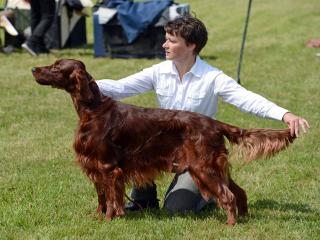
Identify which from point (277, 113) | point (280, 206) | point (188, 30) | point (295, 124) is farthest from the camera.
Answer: point (280, 206)

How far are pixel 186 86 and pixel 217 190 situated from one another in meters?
0.80

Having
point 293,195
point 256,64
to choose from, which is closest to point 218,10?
point 256,64

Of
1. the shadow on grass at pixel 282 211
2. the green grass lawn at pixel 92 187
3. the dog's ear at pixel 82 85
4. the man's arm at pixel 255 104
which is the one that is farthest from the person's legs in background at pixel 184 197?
the dog's ear at pixel 82 85

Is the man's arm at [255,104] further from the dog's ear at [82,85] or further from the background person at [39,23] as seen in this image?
the background person at [39,23]

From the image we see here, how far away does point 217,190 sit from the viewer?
4617 mm

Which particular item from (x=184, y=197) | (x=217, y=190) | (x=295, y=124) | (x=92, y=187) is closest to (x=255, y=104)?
(x=295, y=124)

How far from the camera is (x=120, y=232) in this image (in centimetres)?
447

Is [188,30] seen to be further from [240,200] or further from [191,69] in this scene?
[240,200]

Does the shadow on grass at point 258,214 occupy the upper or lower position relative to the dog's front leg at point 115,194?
lower

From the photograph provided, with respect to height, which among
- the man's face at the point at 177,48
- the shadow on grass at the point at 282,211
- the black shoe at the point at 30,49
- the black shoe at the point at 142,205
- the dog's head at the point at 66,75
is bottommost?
the black shoe at the point at 30,49

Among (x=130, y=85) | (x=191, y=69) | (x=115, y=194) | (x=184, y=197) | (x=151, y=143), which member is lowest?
(x=184, y=197)

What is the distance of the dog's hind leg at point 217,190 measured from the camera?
4598 mm

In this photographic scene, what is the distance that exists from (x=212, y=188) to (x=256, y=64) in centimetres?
828

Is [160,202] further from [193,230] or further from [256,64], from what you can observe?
[256,64]
